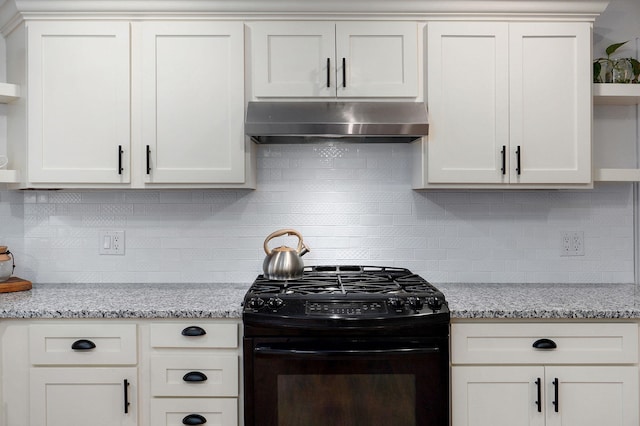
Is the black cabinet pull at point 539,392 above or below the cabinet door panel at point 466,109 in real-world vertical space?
below

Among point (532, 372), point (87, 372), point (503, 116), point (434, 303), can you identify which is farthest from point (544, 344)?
point (87, 372)

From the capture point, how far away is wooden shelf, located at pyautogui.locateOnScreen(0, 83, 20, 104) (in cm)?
235

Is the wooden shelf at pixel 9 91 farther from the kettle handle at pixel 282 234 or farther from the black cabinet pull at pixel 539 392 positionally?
the black cabinet pull at pixel 539 392

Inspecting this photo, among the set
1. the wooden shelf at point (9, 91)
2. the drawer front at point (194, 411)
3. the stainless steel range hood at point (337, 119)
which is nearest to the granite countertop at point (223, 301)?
the drawer front at point (194, 411)

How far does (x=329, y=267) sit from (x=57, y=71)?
5.15 ft

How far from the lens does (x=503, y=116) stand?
7.68 feet

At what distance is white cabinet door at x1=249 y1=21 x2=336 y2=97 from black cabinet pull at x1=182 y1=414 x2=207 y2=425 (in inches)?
54.9

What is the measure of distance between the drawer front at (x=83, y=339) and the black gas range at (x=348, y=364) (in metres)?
0.49

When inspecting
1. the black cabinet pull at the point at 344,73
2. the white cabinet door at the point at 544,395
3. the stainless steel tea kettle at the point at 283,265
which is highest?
the black cabinet pull at the point at 344,73

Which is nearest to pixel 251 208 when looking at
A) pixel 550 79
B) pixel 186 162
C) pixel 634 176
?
pixel 186 162

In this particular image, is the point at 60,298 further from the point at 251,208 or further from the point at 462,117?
the point at 462,117

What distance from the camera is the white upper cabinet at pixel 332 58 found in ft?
7.73

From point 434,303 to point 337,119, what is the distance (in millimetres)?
893

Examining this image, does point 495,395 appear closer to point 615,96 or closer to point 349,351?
point 349,351
